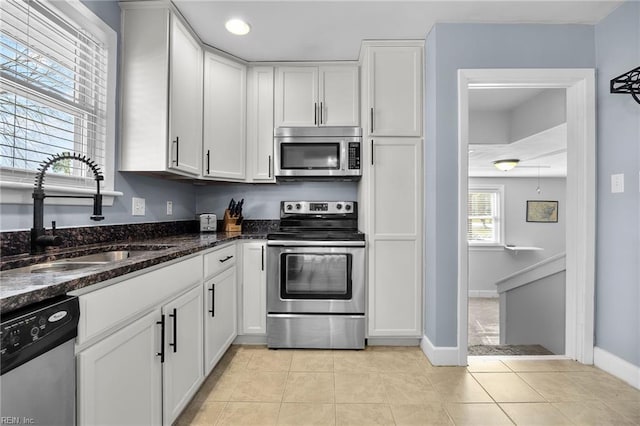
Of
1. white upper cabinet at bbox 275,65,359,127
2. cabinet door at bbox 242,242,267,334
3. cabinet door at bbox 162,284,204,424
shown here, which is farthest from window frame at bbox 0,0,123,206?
white upper cabinet at bbox 275,65,359,127

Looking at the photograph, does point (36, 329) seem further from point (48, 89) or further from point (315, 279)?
point (315, 279)

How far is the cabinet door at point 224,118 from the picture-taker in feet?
8.56

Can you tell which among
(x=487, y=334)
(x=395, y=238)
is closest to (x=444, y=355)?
(x=395, y=238)

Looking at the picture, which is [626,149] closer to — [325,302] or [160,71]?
[325,302]

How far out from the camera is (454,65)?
7.48 ft

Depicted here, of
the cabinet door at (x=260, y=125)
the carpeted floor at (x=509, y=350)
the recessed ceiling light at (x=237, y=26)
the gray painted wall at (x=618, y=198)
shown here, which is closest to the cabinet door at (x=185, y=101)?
the recessed ceiling light at (x=237, y=26)

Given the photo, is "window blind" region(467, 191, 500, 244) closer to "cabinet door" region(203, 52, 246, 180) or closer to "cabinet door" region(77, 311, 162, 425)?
"cabinet door" region(203, 52, 246, 180)

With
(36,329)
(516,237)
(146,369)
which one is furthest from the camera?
(516,237)

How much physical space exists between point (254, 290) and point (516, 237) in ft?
18.8

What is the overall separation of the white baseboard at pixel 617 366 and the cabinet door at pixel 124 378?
2.72 meters

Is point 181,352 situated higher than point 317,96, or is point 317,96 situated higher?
point 317,96

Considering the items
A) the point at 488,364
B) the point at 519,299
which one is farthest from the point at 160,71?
the point at 519,299

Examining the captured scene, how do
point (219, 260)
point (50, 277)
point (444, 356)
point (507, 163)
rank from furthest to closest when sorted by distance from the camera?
point (507, 163) → point (444, 356) → point (219, 260) → point (50, 277)

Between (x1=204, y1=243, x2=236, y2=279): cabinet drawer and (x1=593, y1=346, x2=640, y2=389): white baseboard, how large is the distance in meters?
2.69
